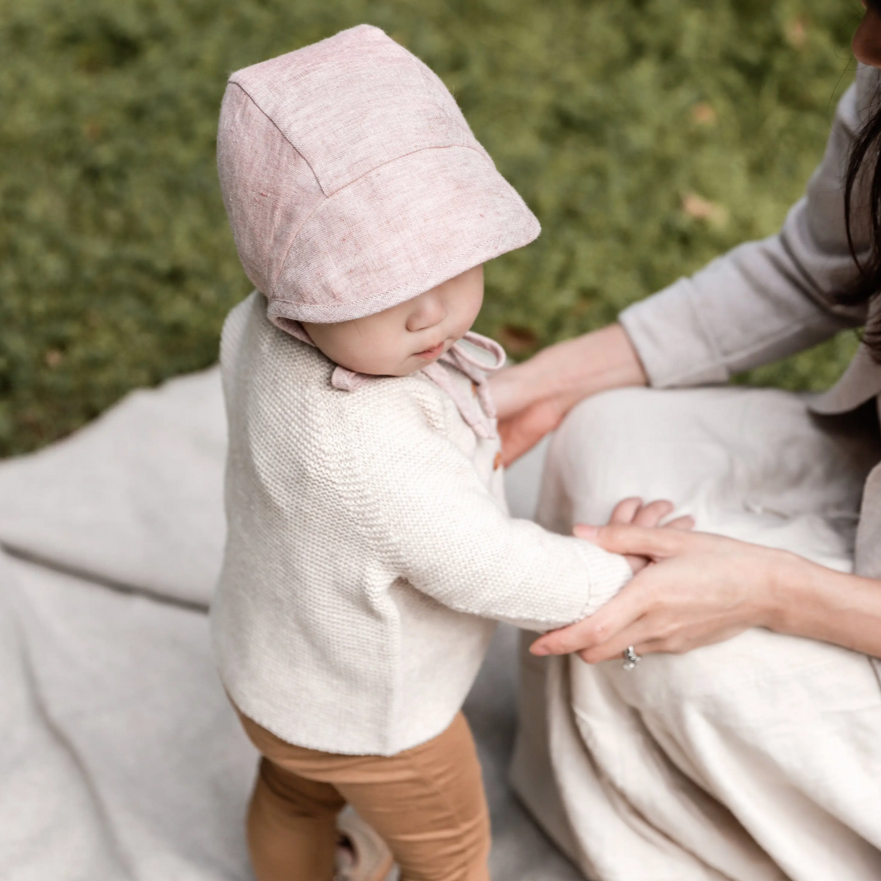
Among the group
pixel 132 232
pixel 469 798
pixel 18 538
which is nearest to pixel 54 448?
pixel 18 538

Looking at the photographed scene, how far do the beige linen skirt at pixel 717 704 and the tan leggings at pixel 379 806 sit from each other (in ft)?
0.60

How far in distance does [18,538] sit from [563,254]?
56.7 inches

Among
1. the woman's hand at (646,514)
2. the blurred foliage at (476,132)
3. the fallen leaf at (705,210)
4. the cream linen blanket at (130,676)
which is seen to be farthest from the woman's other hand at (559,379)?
the fallen leaf at (705,210)

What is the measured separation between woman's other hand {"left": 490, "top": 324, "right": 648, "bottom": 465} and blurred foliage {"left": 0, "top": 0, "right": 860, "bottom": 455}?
2.86 feet

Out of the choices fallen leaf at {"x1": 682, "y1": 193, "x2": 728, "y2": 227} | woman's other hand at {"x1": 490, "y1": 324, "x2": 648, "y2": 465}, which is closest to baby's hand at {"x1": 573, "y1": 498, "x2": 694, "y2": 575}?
woman's other hand at {"x1": 490, "y1": 324, "x2": 648, "y2": 465}

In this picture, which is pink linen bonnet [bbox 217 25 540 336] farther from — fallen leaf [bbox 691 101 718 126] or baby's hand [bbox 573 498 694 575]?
fallen leaf [bbox 691 101 718 126]

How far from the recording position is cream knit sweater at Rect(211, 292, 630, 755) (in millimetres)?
1031

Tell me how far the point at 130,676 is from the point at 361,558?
3.07ft

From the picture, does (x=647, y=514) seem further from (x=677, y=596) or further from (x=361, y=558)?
(x=361, y=558)

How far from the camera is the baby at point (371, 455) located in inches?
37.2

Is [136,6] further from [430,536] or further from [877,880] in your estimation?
[877,880]

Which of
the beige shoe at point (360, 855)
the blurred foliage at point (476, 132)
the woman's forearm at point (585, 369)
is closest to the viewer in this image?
the beige shoe at point (360, 855)

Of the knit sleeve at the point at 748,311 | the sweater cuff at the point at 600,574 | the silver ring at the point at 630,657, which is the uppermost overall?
the knit sleeve at the point at 748,311

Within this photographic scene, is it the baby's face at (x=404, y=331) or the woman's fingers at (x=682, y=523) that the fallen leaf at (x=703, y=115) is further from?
the baby's face at (x=404, y=331)
